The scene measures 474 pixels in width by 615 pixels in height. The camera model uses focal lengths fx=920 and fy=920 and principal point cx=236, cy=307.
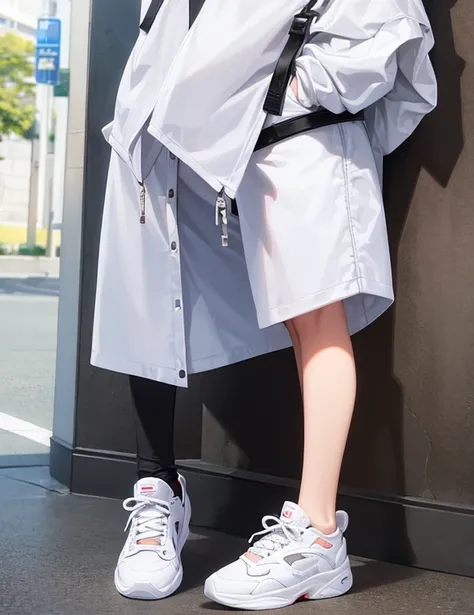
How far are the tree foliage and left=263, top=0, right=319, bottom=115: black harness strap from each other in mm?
20043

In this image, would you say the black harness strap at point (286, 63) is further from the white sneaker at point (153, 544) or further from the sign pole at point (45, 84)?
the sign pole at point (45, 84)

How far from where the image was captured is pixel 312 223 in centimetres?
147

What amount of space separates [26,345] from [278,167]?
11.9ft

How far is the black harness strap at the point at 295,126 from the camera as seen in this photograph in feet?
4.89

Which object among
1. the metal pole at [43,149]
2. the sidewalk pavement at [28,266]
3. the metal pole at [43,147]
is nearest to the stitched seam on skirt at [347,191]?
the sidewalk pavement at [28,266]

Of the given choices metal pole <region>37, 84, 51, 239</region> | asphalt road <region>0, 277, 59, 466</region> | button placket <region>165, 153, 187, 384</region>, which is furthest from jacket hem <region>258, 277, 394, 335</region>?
metal pole <region>37, 84, 51, 239</region>

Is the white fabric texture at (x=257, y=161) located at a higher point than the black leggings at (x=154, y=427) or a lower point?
higher

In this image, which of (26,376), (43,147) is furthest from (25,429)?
(43,147)

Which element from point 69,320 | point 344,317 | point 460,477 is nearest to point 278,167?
point 344,317

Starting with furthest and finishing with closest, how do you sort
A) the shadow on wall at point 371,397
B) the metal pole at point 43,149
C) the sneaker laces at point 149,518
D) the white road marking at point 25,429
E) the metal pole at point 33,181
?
1. the metal pole at point 33,181
2. the metal pole at point 43,149
3. the white road marking at point 25,429
4. the shadow on wall at point 371,397
5. the sneaker laces at point 149,518

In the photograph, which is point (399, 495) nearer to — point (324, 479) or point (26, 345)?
point (324, 479)

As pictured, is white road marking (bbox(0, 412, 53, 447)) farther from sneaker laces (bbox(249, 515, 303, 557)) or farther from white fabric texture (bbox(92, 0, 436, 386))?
sneaker laces (bbox(249, 515, 303, 557))

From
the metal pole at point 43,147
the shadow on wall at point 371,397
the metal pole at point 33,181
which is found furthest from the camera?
the metal pole at point 33,181

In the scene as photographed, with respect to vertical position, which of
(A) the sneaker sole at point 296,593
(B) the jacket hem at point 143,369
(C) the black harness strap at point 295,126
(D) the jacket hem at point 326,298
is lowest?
(A) the sneaker sole at point 296,593
